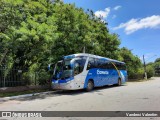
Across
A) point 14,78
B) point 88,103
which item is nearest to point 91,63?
point 14,78

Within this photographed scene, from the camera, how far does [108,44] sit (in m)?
33.3

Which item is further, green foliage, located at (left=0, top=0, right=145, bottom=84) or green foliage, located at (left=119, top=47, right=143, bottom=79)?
green foliage, located at (left=119, top=47, right=143, bottom=79)

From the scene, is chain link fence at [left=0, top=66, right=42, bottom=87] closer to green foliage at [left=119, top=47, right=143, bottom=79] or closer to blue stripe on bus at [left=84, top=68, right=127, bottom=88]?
blue stripe on bus at [left=84, top=68, right=127, bottom=88]

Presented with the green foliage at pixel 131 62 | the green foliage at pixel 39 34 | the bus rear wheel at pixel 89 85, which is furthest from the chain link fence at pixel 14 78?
the green foliage at pixel 131 62

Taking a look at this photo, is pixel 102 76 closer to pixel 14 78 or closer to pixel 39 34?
pixel 14 78

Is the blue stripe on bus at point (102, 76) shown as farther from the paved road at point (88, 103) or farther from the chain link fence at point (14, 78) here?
the paved road at point (88, 103)

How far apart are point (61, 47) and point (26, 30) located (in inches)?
257

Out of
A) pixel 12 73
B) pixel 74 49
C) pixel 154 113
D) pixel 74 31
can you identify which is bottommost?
pixel 154 113

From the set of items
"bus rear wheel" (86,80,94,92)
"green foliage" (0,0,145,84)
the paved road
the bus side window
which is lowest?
the paved road

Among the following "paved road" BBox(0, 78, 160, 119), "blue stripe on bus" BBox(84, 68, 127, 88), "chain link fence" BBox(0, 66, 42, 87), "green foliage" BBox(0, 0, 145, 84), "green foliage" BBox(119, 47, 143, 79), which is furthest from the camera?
"green foliage" BBox(119, 47, 143, 79)

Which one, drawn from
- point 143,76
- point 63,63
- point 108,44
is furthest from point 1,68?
point 143,76

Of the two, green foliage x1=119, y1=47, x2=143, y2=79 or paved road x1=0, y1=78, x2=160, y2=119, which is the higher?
green foliage x1=119, y1=47, x2=143, y2=79

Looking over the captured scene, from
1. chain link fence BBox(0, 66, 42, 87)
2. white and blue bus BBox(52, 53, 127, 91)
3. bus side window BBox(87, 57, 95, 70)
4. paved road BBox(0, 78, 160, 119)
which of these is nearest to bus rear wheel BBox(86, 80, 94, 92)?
white and blue bus BBox(52, 53, 127, 91)

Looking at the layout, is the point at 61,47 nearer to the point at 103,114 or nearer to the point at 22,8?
the point at 22,8
